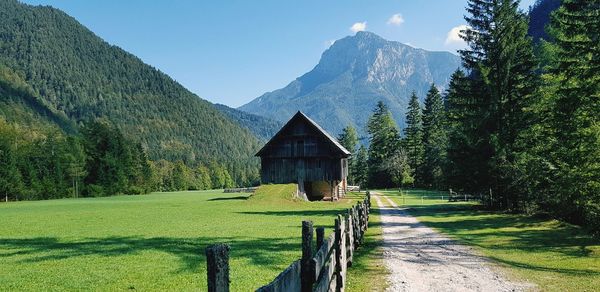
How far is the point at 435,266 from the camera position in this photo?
12523mm

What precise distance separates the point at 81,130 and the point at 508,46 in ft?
289

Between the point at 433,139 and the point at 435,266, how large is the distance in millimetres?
75132

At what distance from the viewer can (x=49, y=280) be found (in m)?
11.0

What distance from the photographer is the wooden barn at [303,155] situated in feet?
165

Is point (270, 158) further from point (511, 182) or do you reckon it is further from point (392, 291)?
point (392, 291)

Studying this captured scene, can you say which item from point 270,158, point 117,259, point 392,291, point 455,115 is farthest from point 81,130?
point 392,291

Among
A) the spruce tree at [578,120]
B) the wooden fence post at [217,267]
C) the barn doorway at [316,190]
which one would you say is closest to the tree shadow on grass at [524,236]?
the spruce tree at [578,120]

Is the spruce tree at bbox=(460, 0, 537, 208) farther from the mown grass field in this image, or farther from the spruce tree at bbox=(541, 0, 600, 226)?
the mown grass field

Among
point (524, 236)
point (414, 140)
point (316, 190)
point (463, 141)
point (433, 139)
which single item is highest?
point (414, 140)

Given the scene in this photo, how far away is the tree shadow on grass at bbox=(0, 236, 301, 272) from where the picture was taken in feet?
45.3

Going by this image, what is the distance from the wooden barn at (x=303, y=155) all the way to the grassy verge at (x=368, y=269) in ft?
104

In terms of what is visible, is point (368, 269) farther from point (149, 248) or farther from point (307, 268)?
point (149, 248)

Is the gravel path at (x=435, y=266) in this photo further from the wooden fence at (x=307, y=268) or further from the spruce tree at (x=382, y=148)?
the spruce tree at (x=382, y=148)

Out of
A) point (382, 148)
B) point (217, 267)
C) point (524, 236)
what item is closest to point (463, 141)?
point (524, 236)
